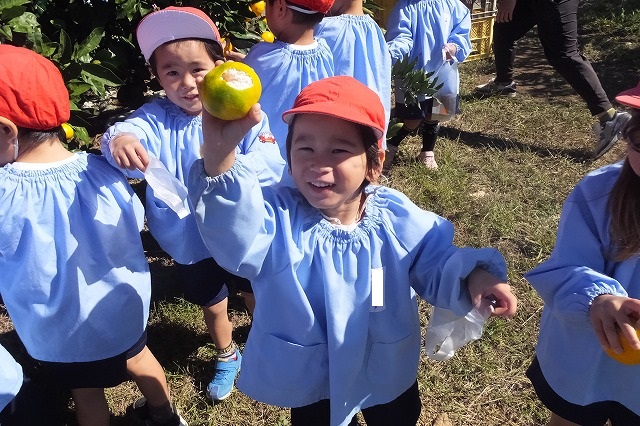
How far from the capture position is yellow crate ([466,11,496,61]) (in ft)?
21.2

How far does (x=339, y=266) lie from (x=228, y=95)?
57cm

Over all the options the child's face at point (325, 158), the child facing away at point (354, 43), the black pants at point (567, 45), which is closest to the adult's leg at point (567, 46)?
the black pants at point (567, 45)

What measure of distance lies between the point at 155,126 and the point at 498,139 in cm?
343

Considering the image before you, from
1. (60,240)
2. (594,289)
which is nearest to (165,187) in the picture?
(60,240)

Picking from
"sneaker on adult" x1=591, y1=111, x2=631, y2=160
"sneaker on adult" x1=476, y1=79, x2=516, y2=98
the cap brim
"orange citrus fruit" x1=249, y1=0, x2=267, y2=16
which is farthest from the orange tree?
"sneaker on adult" x1=476, y1=79, x2=516, y2=98

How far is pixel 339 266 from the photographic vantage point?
1548 millimetres

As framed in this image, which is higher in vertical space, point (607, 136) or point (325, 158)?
point (325, 158)

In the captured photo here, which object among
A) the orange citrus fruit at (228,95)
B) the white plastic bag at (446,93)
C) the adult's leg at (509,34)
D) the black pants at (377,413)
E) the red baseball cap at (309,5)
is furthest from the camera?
the adult's leg at (509,34)

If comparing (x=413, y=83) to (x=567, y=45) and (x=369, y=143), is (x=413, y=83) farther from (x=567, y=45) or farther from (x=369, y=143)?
(x=567, y=45)

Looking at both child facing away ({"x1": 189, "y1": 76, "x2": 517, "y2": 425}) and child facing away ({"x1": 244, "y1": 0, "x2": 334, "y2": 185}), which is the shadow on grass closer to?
child facing away ({"x1": 244, "y1": 0, "x2": 334, "y2": 185})

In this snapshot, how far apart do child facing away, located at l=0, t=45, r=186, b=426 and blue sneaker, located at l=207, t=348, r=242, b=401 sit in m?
0.63

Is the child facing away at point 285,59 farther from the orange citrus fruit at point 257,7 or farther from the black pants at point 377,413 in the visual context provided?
the black pants at point 377,413

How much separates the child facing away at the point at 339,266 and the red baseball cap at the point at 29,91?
0.69 metres

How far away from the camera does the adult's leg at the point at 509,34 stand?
4789mm
